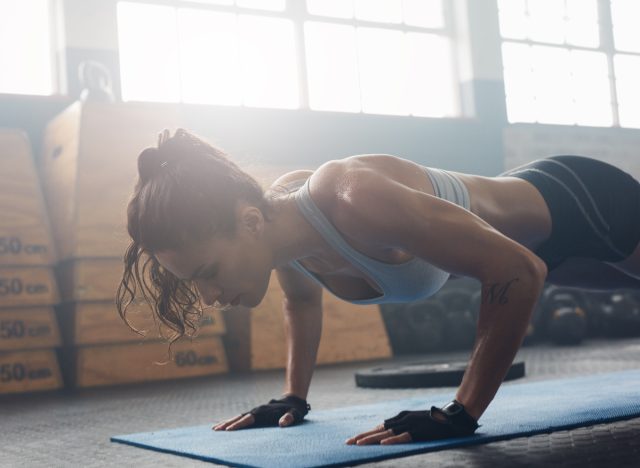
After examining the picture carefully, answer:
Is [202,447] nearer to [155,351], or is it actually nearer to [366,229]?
[366,229]

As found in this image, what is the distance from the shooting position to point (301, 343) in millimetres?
1767

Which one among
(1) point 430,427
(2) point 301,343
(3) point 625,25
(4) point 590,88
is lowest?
(1) point 430,427

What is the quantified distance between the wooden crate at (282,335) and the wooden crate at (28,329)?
83cm

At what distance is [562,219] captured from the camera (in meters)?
1.65

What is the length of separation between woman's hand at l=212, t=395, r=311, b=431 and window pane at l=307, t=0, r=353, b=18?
12.1 feet

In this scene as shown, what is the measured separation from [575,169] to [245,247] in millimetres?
777

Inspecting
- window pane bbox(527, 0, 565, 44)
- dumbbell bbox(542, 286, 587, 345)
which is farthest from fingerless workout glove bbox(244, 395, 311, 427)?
window pane bbox(527, 0, 565, 44)

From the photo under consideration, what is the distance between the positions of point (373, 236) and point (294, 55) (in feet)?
12.5

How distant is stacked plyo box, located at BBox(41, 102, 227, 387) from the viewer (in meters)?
3.50

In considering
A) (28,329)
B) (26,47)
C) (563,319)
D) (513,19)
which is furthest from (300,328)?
(513,19)

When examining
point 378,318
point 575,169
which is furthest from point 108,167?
point 575,169

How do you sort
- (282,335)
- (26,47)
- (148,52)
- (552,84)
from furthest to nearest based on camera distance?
(552,84) < (148,52) < (26,47) < (282,335)

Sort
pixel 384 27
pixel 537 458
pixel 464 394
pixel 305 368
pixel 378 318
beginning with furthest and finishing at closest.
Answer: pixel 384 27
pixel 378 318
pixel 305 368
pixel 464 394
pixel 537 458

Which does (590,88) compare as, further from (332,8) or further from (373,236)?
(373,236)
